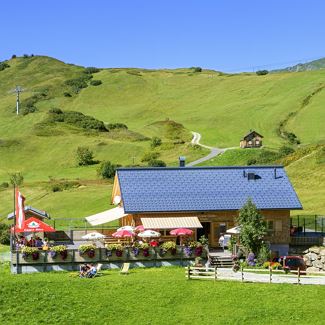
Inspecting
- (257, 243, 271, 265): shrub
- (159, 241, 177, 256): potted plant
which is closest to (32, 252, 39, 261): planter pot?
(159, 241, 177, 256): potted plant

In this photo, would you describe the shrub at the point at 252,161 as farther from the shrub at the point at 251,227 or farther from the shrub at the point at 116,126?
the shrub at the point at 251,227

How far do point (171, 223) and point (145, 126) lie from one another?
110893mm

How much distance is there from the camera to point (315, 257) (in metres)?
48.2

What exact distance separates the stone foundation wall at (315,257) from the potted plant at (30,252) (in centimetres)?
1951

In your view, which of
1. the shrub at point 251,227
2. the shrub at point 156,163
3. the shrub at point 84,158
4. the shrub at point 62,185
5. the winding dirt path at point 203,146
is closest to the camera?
the shrub at point 251,227

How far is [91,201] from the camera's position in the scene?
78.5 meters

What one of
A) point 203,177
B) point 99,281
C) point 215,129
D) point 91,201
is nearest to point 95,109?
point 215,129

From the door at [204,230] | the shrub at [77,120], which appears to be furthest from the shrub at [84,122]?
the door at [204,230]

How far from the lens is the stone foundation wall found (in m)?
47.8

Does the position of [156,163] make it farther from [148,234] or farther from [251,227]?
[148,234]

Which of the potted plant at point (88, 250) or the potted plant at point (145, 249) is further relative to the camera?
the potted plant at point (145, 249)

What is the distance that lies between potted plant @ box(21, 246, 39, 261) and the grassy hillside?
31.8 meters

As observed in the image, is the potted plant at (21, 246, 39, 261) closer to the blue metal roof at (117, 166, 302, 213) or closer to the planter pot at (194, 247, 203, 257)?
the blue metal roof at (117, 166, 302, 213)

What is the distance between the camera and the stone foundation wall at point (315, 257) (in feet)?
157
